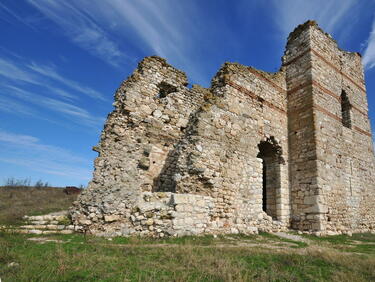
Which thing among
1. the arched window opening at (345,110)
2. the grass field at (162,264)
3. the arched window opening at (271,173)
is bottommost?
the grass field at (162,264)

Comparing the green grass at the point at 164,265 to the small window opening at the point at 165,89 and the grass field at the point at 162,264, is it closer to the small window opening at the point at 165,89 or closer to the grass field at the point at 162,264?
the grass field at the point at 162,264

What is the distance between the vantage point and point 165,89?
32.2 feet

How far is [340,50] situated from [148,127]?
35.4 ft

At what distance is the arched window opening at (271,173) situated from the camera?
1016 centimetres

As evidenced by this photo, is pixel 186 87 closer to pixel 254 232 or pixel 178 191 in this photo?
pixel 178 191

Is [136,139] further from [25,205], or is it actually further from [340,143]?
[340,143]

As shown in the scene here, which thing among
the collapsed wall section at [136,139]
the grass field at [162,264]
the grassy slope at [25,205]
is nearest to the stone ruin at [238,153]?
the collapsed wall section at [136,139]

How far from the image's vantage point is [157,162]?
8789 mm

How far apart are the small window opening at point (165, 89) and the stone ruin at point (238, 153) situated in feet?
0.13

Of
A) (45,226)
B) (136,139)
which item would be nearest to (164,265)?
(45,226)

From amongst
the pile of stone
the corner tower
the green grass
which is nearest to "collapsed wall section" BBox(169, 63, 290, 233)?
the corner tower

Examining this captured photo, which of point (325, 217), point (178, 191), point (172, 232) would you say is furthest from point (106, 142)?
point (325, 217)

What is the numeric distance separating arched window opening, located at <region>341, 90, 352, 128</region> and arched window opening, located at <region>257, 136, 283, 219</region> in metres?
4.64

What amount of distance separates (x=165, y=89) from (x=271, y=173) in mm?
5560
